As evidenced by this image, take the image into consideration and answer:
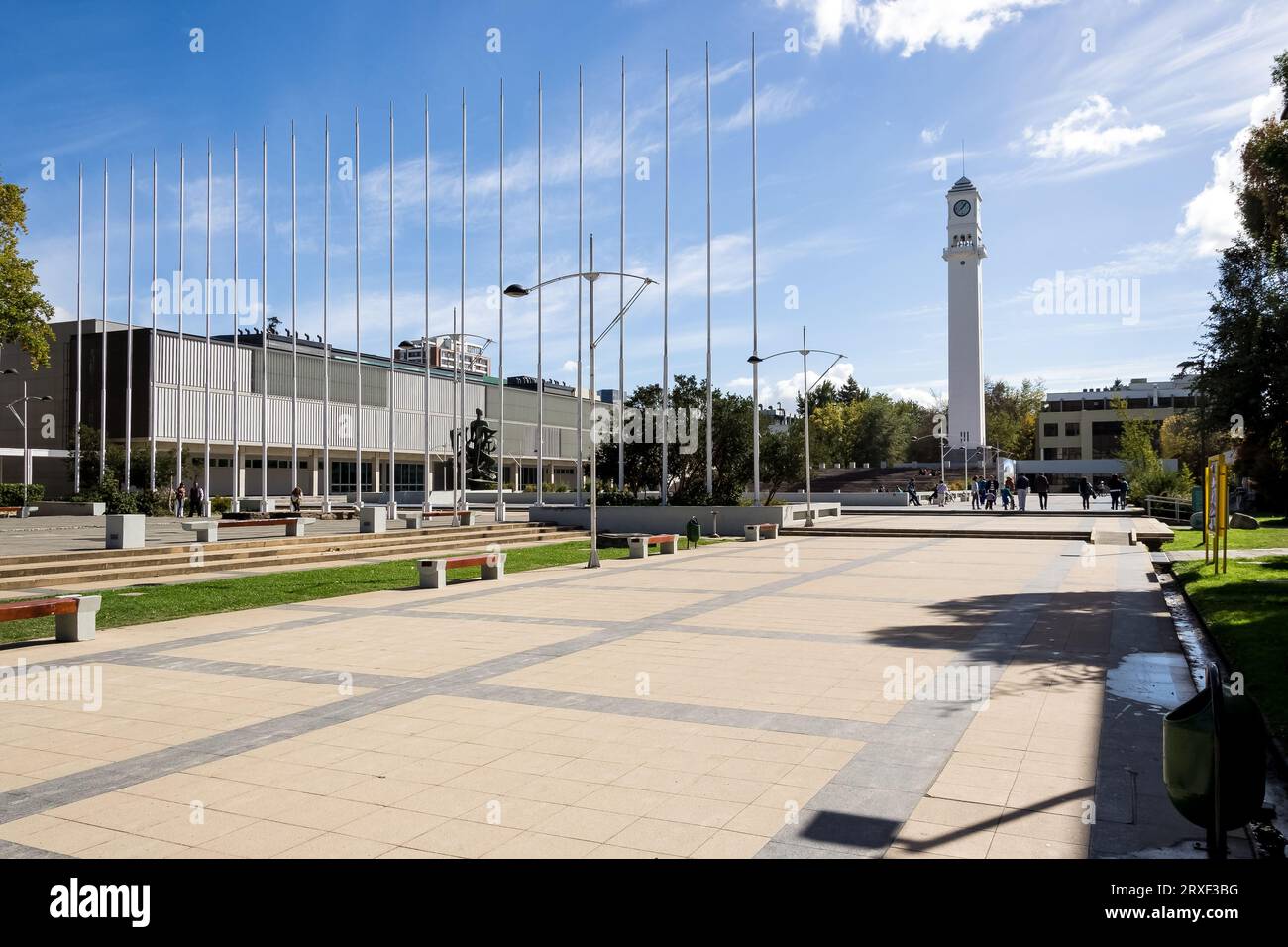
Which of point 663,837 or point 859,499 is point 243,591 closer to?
point 663,837

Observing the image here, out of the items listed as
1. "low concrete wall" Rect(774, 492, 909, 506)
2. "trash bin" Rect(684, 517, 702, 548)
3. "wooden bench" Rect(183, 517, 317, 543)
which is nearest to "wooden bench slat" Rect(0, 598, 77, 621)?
"wooden bench" Rect(183, 517, 317, 543)

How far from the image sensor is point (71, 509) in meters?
44.3

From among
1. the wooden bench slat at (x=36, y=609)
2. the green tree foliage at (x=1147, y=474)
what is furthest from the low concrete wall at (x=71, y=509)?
the green tree foliage at (x=1147, y=474)

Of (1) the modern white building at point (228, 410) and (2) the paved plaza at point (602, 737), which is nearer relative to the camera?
(2) the paved plaza at point (602, 737)

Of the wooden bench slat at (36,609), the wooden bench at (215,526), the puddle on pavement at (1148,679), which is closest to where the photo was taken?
the puddle on pavement at (1148,679)

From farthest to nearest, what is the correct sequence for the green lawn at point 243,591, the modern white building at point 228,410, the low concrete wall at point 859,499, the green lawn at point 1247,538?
the modern white building at point 228,410, the low concrete wall at point 859,499, the green lawn at point 1247,538, the green lawn at point 243,591

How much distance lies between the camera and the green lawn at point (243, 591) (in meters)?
13.7

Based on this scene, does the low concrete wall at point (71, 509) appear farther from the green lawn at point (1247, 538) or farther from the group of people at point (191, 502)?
the green lawn at point (1247, 538)

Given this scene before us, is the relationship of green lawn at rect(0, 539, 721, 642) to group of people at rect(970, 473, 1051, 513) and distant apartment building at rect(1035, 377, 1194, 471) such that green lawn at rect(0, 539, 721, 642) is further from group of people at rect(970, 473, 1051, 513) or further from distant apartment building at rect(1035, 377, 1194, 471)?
distant apartment building at rect(1035, 377, 1194, 471)

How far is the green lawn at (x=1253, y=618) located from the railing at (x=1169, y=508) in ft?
62.5

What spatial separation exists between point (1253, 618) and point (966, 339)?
7620cm
